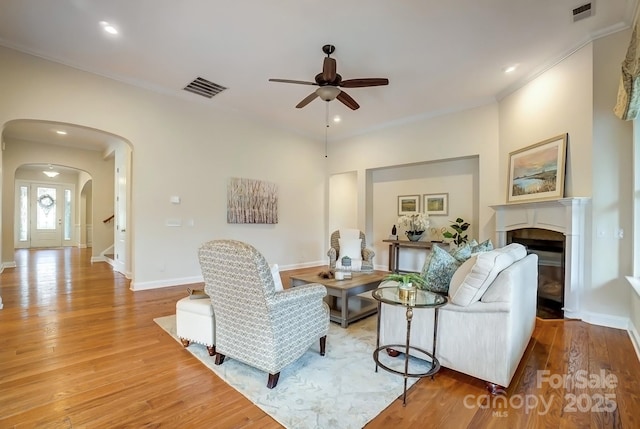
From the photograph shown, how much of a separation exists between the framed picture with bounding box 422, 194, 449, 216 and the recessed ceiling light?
19.6 feet

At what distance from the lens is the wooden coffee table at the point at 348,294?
334 cm

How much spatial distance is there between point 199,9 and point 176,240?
3.67 meters

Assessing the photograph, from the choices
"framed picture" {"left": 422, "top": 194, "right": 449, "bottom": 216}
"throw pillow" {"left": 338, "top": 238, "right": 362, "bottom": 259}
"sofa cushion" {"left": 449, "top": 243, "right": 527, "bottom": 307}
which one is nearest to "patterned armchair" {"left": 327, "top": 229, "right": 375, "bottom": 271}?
"throw pillow" {"left": 338, "top": 238, "right": 362, "bottom": 259}

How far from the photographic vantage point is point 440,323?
231 cm

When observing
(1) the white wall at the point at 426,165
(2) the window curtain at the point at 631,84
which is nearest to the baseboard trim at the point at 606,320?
(1) the white wall at the point at 426,165

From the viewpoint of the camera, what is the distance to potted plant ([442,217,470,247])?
5.77m

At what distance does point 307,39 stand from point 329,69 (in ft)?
1.73

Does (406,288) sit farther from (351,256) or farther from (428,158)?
(428,158)

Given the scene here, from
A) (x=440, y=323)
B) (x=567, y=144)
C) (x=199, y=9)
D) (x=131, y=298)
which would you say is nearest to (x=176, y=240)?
(x=131, y=298)

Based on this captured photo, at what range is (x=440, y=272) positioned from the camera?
8.64 ft

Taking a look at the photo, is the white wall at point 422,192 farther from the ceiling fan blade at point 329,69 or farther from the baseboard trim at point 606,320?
the ceiling fan blade at point 329,69

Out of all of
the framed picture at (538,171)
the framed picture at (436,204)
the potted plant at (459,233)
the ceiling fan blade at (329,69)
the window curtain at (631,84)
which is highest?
the ceiling fan blade at (329,69)

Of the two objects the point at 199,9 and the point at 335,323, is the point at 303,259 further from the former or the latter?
the point at 199,9

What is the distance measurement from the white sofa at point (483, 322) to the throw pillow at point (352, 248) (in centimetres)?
312
